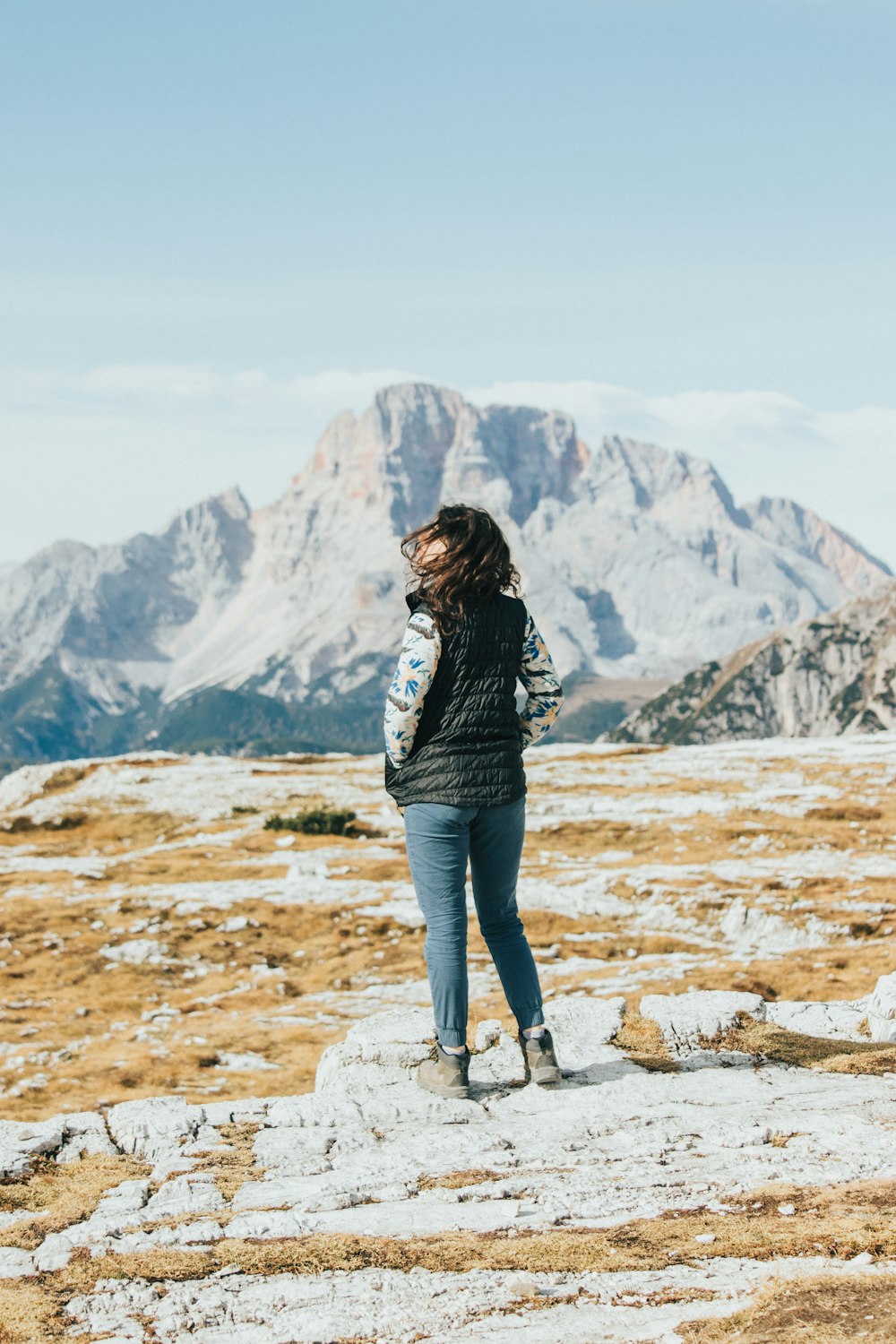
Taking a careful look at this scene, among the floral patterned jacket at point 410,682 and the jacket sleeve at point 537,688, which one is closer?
the floral patterned jacket at point 410,682

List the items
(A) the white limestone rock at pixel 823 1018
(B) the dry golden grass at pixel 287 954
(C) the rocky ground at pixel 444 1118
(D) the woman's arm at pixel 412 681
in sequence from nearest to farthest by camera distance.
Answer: (C) the rocky ground at pixel 444 1118 < (D) the woman's arm at pixel 412 681 < (A) the white limestone rock at pixel 823 1018 < (B) the dry golden grass at pixel 287 954

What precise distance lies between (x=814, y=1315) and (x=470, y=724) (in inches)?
214

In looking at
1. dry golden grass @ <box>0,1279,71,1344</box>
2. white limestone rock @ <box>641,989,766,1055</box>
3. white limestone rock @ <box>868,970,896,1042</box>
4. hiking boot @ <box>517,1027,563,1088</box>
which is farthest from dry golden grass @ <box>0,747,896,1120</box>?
dry golden grass @ <box>0,1279,71,1344</box>

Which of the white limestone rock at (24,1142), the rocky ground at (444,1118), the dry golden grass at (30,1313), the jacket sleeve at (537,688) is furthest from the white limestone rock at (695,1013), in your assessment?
the dry golden grass at (30,1313)

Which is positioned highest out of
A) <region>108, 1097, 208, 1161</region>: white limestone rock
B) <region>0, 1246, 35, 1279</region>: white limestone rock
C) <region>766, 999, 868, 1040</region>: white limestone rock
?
<region>0, 1246, 35, 1279</region>: white limestone rock

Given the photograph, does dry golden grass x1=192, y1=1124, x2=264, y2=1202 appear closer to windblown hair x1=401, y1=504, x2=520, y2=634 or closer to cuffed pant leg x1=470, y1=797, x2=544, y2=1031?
cuffed pant leg x1=470, y1=797, x2=544, y2=1031

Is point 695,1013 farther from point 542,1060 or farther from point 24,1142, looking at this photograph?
point 24,1142

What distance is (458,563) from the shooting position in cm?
948

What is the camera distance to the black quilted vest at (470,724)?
31.0 ft

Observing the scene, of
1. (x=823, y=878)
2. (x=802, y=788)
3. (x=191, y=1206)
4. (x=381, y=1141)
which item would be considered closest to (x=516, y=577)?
(x=381, y=1141)

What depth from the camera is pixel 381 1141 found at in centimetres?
919

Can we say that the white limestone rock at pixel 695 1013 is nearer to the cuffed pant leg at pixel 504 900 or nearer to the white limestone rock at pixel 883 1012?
the white limestone rock at pixel 883 1012

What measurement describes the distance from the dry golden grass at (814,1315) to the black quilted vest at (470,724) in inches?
185

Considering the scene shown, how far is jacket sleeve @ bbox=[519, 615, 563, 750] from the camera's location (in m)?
10.1
